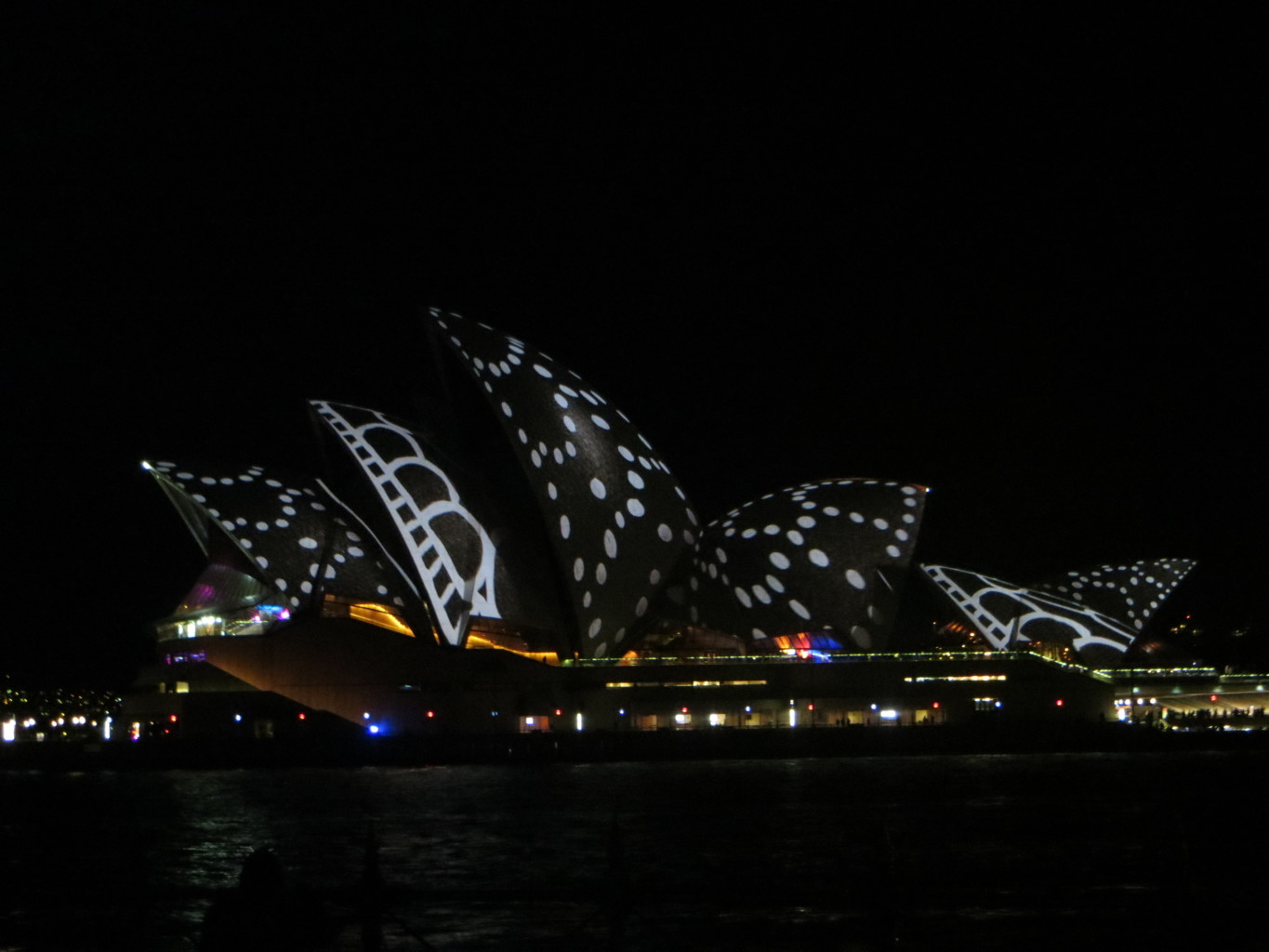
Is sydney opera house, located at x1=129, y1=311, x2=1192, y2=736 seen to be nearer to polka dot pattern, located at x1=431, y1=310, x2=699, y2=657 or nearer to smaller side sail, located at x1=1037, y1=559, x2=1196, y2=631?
polka dot pattern, located at x1=431, y1=310, x2=699, y2=657

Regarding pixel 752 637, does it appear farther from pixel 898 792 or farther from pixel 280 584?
pixel 898 792

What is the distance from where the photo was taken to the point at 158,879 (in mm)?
21734

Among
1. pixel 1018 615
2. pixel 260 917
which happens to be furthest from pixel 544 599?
pixel 260 917

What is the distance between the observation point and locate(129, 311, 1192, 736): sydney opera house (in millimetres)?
65125

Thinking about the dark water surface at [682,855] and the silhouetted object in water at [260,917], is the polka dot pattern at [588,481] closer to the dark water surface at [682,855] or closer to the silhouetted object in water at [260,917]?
the dark water surface at [682,855]

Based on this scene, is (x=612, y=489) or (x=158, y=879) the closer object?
(x=158, y=879)

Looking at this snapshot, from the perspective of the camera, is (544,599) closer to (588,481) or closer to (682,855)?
(588,481)

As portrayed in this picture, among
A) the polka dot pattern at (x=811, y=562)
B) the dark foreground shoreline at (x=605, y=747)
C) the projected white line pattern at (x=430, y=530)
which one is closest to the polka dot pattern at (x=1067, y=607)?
the polka dot pattern at (x=811, y=562)

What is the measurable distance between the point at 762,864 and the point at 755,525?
50.3 meters

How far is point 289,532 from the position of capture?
6494 cm

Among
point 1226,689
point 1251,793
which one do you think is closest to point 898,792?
point 1251,793

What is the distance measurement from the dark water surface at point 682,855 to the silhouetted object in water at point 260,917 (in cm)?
56

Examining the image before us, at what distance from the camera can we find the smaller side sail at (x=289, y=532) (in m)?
63.8

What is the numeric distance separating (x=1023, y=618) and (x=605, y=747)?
24475 mm
